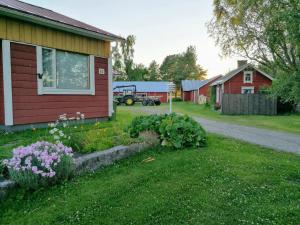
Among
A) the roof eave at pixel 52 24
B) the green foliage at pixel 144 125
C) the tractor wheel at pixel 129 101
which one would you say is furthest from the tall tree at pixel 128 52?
the green foliage at pixel 144 125

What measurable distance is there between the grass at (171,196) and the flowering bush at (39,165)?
0.48ft

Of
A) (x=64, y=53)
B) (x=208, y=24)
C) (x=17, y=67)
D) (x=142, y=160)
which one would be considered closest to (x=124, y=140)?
(x=142, y=160)

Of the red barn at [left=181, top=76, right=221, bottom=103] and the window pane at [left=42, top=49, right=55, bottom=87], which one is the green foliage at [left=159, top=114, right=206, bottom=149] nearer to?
the window pane at [left=42, top=49, right=55, bottom=87]

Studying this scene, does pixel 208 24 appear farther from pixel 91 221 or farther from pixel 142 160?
pixel 91 221

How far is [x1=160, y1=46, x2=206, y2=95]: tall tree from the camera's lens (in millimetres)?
63781

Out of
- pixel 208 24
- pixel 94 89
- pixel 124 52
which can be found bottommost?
pixel 94 89

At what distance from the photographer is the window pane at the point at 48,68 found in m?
7.15

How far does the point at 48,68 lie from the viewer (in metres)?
7.24

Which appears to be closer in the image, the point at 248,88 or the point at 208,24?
the point at 208,24

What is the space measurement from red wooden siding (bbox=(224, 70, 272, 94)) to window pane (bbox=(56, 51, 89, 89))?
61.1ft

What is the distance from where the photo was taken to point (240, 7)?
59.5 feet

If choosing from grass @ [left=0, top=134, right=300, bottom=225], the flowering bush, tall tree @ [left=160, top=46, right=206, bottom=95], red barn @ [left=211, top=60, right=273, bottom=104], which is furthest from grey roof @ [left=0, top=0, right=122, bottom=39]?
tall tree @ [left=160, top=46, right=206, bottom=95]

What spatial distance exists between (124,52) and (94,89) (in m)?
50.3

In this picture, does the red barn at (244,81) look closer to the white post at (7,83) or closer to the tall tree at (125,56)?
the white post at (7,83)
